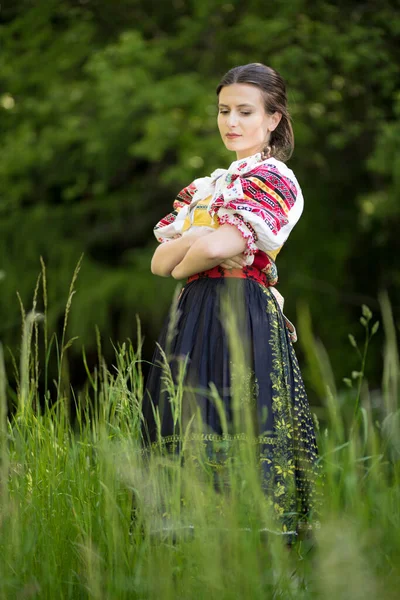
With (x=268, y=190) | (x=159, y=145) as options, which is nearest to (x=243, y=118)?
(x=268, y=190)

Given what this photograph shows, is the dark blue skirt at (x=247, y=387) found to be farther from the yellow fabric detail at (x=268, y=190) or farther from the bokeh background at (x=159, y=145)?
the bokeh background at (x=159, y=145)

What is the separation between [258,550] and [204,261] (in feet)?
2.58

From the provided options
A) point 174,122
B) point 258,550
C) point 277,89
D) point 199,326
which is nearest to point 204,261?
point 199,326

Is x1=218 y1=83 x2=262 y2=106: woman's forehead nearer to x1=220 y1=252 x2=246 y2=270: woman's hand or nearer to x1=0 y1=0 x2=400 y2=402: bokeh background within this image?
x1=220 y1=252 x2=246 y2=270: woman's hand

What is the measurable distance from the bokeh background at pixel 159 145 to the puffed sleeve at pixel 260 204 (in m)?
4.83

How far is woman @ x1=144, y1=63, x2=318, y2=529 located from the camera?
2309 millimetres

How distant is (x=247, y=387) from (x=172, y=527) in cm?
50

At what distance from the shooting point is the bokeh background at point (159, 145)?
7457 mm

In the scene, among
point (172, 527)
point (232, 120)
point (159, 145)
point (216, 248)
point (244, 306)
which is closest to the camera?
point (172, 527)

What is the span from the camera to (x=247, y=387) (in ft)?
7.55

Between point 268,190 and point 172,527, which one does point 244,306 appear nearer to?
point 268,190

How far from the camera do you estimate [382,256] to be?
28.5 feet

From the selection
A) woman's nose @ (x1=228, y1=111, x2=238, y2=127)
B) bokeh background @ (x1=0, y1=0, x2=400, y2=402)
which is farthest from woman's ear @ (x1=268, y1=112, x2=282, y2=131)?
bokeh background @ (x1=0, y1=0, x2=400, y2=402)

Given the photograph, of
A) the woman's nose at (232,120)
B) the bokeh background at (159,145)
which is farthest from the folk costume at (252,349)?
the bokeh background at (159,145)
